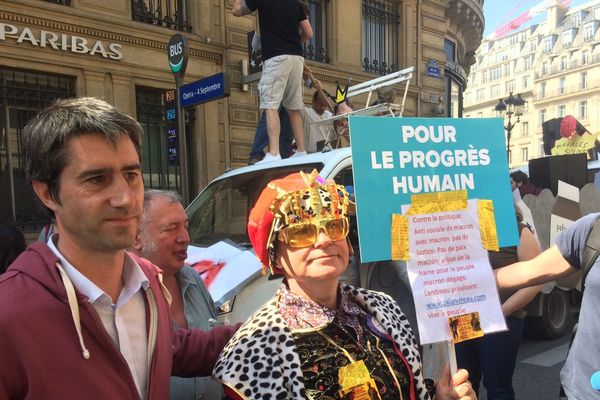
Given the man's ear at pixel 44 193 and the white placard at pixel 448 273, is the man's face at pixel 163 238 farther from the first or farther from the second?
the white placard at pixel 448 273

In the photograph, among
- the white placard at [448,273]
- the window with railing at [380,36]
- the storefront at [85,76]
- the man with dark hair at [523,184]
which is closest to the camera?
the white placard at [448,273]

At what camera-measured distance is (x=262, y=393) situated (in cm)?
141

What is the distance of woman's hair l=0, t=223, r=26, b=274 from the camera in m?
2.26

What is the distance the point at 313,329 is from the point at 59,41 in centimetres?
903

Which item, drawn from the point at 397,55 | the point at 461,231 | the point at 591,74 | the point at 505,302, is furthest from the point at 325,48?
the point at 591,74

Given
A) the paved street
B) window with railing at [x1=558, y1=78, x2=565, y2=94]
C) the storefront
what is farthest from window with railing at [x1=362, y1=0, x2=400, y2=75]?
window with railing at [x1=558, y1=78, x2=565, y2=94]

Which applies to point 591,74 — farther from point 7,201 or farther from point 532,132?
point 7,201

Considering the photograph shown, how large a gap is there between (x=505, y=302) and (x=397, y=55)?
13.3m

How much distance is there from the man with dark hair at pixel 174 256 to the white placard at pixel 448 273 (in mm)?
963

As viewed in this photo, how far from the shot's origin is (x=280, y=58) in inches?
200

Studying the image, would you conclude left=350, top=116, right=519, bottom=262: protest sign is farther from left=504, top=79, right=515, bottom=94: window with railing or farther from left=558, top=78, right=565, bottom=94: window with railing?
left=504, top=79, right=515, bottom=94: window with railing

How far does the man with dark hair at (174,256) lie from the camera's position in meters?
2.15

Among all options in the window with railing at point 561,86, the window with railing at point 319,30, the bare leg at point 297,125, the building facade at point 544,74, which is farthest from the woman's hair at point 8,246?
the window with railing at point 561,86

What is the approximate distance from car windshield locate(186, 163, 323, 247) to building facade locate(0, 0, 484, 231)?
6.00 feet
